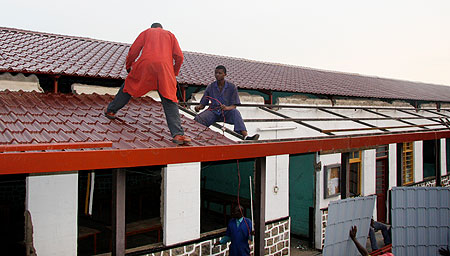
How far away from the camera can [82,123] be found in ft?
17.1

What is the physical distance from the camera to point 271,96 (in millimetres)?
9531

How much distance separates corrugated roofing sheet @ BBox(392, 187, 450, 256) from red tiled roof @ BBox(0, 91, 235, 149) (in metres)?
3.14

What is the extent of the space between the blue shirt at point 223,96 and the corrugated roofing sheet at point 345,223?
2.31m

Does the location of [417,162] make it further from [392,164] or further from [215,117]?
[215,117]

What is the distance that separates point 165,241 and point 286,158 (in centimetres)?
367

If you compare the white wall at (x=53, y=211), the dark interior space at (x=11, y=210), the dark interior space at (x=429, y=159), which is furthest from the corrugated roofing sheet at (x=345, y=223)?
the dark interior space at (x=429, y=159)

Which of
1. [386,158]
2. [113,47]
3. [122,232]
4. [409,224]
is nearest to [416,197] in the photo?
[409,224]

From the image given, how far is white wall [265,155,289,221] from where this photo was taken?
8254 mm

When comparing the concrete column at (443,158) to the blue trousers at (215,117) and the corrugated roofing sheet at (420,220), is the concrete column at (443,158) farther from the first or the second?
the blue trousers at (215,117)

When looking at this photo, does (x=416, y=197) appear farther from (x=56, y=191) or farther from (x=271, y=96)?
(x=56, y=191)

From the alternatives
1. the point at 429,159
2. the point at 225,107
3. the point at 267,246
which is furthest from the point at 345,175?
the point at 429,159

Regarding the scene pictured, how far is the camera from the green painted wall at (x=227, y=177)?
32.4 feet

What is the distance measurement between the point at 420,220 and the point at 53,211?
593 cm

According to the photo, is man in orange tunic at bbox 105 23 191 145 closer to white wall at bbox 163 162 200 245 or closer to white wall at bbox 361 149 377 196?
white wall at bbox 163 162 200 245
